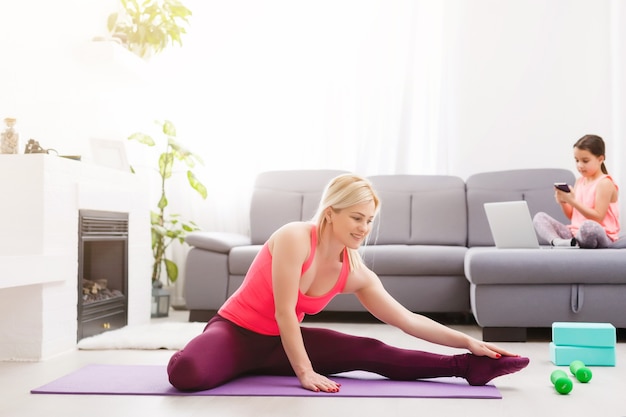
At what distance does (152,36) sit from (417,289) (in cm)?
241

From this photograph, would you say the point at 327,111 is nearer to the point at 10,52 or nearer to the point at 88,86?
the point at 88,86

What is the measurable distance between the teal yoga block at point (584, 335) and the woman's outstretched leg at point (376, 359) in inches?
26.5

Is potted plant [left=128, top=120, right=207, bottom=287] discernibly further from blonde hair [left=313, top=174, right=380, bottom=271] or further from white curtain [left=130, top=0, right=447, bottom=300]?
blonde hair [left=313, top=174, right=380, bottom=271]

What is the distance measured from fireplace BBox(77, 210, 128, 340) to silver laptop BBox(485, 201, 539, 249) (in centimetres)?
205

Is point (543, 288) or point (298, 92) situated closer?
point (543, 288)

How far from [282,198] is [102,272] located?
4.86 ft

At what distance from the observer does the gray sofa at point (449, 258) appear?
3.58 m

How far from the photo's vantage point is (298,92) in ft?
18.0

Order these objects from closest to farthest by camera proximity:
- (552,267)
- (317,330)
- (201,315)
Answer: (317,330)
(552,267)
(201,315)

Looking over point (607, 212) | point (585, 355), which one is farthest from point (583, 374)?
point (607, 212)

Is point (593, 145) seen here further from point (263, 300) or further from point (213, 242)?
point (263, 300)

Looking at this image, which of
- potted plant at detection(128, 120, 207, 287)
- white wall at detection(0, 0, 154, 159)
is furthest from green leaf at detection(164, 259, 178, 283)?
white wall at detection(0, 0, 154, 159)

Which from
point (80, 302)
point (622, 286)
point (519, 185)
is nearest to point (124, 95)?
point (80, 302)

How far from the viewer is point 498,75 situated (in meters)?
5.32
